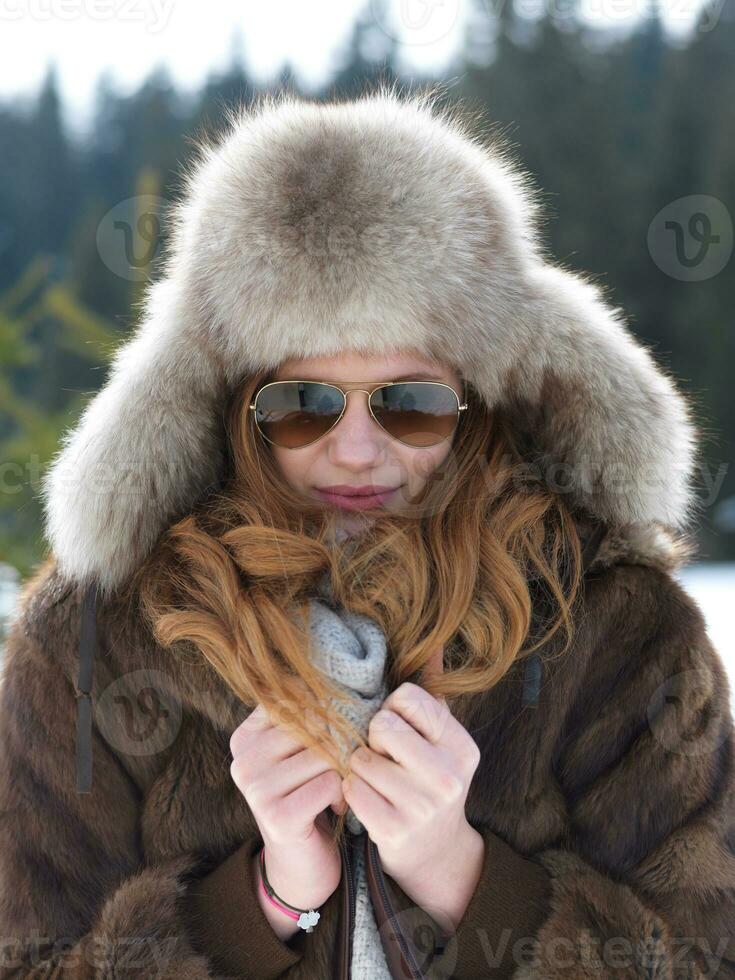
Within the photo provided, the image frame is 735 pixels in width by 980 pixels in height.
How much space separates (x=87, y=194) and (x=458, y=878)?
124 feet

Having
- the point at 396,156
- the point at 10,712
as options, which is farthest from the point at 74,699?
the point at 396,156

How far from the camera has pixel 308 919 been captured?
159 centimetres

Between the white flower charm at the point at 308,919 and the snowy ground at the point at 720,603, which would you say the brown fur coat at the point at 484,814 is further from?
the snowy ground at the point at 720,603

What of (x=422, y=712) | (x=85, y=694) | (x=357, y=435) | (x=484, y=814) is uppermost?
(x=357, y=435)

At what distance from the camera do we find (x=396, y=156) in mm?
1698

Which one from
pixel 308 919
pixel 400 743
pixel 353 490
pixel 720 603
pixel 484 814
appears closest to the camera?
pixel 400 743

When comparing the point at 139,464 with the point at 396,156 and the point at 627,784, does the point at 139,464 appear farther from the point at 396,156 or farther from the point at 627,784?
the point at 627,784

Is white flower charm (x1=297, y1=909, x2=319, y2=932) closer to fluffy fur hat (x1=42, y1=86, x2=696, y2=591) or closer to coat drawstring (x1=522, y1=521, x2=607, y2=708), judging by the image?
coat drawstring (x1=522, y1=521, x2=607, y2=708)

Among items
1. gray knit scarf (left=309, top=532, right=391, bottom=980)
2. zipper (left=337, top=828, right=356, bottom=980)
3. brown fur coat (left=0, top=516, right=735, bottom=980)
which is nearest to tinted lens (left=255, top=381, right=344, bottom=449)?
gray knit scarf (left=309, top=532, right=391, bottom=980)

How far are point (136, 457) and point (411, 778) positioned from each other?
76 centimetres

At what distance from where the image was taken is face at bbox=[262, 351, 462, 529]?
172 cm

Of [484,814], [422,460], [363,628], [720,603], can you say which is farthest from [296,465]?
[720,603]

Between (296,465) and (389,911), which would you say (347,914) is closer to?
(389,911)

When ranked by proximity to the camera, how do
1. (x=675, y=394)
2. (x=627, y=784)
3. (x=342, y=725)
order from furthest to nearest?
(x=675, y=394), (x=627, y=784), (x=342, y=725)
